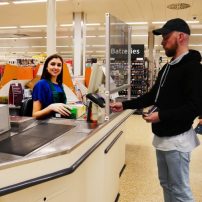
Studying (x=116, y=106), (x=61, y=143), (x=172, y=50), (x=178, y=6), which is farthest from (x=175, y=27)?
(x=178, y=6)

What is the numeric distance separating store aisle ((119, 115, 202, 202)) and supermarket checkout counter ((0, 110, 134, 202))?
2.73ft

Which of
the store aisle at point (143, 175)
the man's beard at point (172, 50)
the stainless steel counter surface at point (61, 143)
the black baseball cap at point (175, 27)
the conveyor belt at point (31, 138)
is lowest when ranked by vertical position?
the store aisle at point (143, 175)

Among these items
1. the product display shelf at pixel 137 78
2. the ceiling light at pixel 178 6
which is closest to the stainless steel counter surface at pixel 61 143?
the product display shelf at pixel 137 78

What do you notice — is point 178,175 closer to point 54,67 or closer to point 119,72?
point 119,72

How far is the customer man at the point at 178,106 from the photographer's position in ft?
5.91

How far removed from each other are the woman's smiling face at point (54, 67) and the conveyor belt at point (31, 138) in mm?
989

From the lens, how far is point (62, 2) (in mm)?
7980

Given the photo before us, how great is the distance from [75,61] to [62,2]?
207cm

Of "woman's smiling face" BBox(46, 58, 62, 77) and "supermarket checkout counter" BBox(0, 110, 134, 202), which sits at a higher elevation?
"woman's smiling face" BBox(46, 58, 62, 77)

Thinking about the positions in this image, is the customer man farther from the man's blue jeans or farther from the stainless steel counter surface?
the stainless steel counter surface

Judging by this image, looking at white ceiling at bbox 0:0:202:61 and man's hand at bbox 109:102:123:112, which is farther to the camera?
white ceiling at bbox 0:0:202:61

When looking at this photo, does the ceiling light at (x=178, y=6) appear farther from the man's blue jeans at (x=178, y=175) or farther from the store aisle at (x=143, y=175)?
the man's blue jeans at (x=178, y=175)

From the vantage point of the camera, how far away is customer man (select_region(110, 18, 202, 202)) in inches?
70.9

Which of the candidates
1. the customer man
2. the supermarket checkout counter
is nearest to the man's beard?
the customer man
